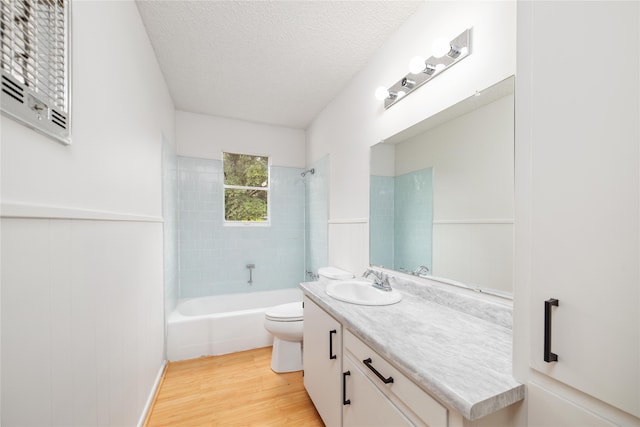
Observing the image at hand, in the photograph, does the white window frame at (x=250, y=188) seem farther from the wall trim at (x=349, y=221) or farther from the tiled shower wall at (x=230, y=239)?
the wall trim at (x=349, y=221)

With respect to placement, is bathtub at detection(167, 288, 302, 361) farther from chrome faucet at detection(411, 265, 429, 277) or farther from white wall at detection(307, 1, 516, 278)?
chrome faucet at detection(411, 265, 429, 277)

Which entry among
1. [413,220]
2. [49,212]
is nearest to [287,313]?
[413,220]

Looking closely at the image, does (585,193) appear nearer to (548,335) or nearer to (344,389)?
(548,335)

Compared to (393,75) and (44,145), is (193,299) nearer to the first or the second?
(44,145)

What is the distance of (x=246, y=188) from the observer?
3.46 metres

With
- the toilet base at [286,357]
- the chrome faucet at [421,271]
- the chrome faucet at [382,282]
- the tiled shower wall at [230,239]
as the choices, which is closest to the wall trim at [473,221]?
the chrome faucet at [421,271]

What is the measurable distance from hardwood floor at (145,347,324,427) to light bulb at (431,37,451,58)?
230 cm

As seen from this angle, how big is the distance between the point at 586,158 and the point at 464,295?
35.5 inches

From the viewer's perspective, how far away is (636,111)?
0.50 m

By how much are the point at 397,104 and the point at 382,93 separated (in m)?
0.14

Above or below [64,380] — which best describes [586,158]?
above

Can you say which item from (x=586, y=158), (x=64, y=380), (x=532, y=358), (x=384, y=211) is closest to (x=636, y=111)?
(x=586, y=158)

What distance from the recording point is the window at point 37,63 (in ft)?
2.03

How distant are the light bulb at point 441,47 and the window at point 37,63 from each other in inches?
61.8
